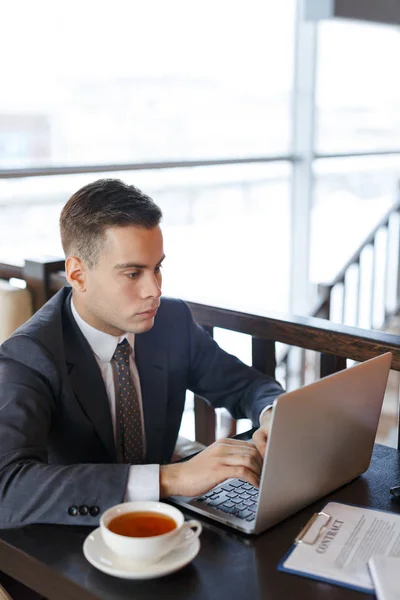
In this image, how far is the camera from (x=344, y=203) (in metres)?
5.75

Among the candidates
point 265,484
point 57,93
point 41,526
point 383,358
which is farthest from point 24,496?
point 57,93

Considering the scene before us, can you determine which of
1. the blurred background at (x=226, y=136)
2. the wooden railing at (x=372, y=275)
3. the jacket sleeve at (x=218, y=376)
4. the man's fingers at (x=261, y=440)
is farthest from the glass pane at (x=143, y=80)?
the man's fingers at (x=261, y=440)

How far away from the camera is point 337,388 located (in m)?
1.17

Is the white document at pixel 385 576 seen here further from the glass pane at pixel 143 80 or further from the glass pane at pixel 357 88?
the glass pane at pixel 357 88

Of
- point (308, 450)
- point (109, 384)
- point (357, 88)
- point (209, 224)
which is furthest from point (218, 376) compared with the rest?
point (357, 88)

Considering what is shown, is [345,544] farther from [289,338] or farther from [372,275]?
[372,275]

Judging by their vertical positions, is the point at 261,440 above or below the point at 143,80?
below

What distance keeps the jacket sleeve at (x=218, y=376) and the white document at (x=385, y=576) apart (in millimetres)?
734

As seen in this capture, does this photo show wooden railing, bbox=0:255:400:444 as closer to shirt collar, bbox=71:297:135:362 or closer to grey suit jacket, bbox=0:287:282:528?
grey suit jacket, bbox=0:287:282:528

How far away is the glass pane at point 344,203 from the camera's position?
17.9 feet

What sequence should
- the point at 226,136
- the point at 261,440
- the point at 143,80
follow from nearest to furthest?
the point at 261,440
the point at 143,80
the point at 226,136

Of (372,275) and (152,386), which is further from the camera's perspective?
(372,275)

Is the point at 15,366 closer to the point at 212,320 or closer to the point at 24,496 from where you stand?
the point at 24,496

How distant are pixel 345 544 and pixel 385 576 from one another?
12cm
